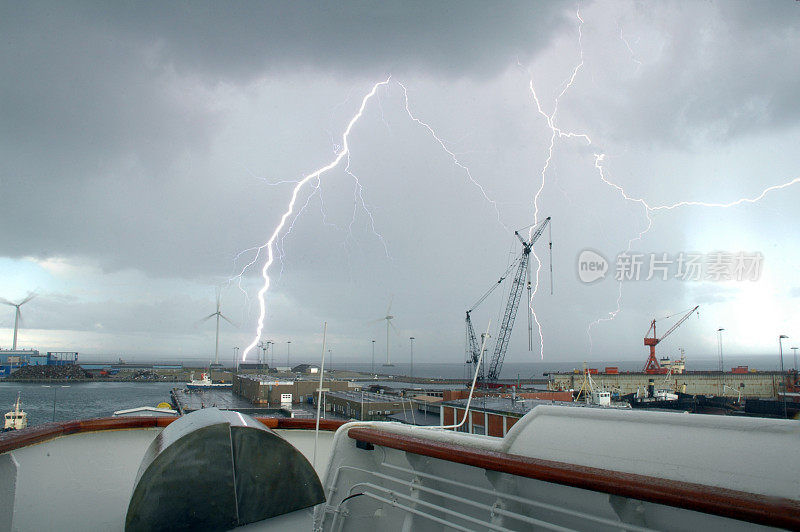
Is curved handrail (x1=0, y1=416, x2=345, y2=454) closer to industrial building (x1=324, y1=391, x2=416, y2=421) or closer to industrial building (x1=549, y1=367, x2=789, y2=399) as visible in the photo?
industrial building (x1=324, y1=391, x2=416, y2=421)

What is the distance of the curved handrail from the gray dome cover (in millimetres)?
2038

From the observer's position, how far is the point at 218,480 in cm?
274

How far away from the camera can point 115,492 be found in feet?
15.8

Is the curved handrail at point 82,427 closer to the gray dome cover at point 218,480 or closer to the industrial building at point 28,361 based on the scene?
the gray dome cover at point 218,480

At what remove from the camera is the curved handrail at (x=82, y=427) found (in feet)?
13.7

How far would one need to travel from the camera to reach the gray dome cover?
2615 mm

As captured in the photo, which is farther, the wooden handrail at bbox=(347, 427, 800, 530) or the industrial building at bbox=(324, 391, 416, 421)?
the industrial building at bbox=(324, 391, 416, 421)

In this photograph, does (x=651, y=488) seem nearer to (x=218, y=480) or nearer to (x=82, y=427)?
(x=218, y=480)

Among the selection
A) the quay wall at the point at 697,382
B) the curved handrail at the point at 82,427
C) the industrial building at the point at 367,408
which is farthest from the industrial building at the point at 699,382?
the curved handrail at the point at 82,427

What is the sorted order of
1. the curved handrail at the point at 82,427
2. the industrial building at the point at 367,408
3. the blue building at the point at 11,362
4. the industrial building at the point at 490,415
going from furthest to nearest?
the blue building at the point at 11,362 < the industrial building at the point at 367,408 < the industrial building at the point at 490,415 < the curved handrail at the point at 82,427

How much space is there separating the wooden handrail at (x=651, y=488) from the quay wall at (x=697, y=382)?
87385 millimetres

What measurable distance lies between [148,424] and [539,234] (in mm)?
78991

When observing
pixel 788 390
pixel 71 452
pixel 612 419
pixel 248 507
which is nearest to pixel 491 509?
pixel 612 419

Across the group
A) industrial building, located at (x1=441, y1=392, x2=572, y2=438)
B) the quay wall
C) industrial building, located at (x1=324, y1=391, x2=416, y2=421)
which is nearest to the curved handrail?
industrial building, located at (x1=441, y1=392, x2=572, y2=438)
